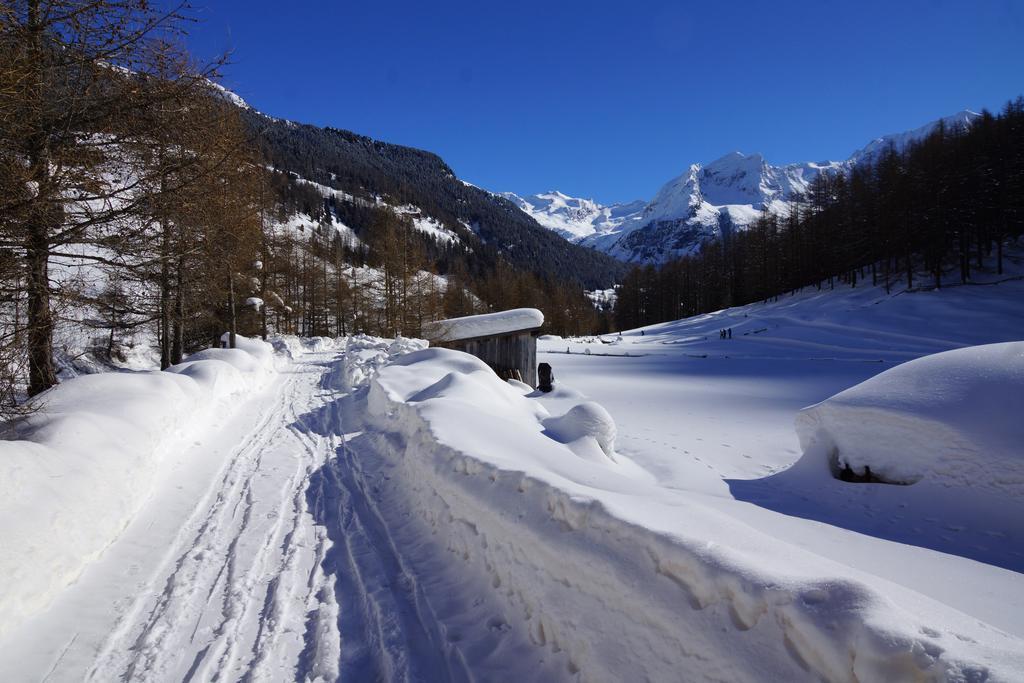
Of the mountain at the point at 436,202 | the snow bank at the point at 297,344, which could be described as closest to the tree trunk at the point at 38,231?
the snow bank at the point at 297,344

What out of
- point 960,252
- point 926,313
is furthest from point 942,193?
point 926,313

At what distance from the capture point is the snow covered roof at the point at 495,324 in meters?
14.2

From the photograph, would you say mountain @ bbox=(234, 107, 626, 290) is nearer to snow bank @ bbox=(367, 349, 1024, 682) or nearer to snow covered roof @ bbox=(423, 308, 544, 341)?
snow covered roof @ bbox=(423, 308, 544, 341)

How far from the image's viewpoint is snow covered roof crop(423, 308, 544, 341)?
14195 millimetres

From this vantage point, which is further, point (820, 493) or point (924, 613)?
point (820, 493)

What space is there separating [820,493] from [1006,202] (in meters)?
55.1

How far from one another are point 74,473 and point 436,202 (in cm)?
14972

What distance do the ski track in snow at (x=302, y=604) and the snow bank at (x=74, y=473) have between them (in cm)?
55

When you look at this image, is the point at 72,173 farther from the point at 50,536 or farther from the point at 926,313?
the point at 926,313

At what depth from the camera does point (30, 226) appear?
4641mm

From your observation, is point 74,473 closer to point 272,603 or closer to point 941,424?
point 272,603

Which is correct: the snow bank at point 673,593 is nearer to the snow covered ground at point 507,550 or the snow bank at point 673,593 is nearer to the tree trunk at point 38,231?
the snow covered ground at point 507,550

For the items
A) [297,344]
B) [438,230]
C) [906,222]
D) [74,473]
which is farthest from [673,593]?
[438,230]

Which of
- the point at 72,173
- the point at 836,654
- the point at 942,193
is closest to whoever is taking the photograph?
the point at 836,654
